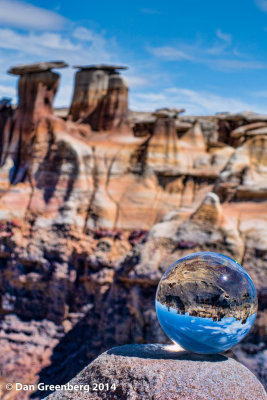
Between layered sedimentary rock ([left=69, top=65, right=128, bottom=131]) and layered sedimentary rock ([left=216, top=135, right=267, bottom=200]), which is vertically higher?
layered sedimentary rock ([left=69, top=65, right=128, bottom=131])

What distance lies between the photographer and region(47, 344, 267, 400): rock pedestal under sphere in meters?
3.41

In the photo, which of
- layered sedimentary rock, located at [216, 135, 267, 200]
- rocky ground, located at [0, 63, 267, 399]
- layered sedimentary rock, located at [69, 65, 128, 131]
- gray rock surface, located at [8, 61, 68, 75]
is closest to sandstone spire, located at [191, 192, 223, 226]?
rocky ground, located at [0, 63, 267, 399]

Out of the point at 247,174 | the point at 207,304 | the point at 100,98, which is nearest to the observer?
the point at 207,304

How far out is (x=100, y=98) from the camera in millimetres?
19547

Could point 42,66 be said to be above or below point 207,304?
above

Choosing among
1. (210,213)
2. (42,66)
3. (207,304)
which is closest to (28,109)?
(42,66)

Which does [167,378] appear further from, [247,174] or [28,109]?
[28,109]

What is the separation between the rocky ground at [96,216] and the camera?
9922 millimetres

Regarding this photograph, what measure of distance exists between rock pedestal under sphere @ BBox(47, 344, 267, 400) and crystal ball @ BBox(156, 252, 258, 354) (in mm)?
155

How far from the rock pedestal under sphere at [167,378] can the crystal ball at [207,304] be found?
0.16m

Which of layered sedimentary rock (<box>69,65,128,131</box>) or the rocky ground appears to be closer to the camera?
the rocky ground

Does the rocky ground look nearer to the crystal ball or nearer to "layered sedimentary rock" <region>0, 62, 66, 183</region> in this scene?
"layered sedimentary rock" <region>0, 62, 66, 183</region>

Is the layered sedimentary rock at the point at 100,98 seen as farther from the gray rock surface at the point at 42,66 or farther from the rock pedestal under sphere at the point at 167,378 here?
the rock pedestal under sphere at the point at 167,378

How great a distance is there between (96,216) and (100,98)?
16.3ft
